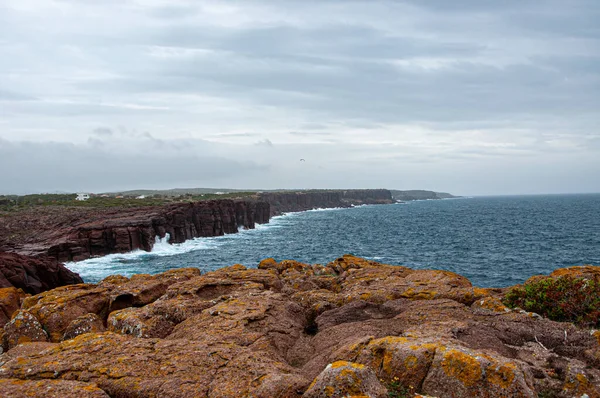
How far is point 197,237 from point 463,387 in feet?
287

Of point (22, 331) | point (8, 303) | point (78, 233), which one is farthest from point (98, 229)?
point (22, 331)

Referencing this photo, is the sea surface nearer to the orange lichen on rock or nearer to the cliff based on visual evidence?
the cliff

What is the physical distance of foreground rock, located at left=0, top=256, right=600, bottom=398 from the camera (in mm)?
6629

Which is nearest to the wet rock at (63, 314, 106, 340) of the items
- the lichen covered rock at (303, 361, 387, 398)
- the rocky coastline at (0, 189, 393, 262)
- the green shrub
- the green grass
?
the lichen covered rock at (303, 361, 387, 398)

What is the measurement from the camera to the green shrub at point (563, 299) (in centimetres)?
Answer: 1061

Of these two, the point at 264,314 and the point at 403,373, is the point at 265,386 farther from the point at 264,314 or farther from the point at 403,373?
the point at 264,314

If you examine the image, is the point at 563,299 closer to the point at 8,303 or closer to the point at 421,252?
the point at 8,303

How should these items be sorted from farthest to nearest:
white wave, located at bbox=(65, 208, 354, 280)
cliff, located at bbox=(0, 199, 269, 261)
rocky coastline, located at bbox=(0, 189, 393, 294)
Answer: cliff, located at bbox=(0, 199, 269, 261)
white wave, located at bbox=(65, 208, 354, 280)
rocky coastline, located at bbox=(0, 189, 393, 294)

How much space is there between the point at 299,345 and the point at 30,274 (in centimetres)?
2506

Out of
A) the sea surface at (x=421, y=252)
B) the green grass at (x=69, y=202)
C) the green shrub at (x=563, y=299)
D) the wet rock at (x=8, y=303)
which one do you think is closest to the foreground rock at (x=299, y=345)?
the wet rock at (x=8, y=303)

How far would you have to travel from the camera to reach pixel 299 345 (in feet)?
33.1

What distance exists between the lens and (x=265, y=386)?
6.66 meters

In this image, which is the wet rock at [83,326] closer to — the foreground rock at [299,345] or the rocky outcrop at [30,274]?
the foreground rock at [299,345]

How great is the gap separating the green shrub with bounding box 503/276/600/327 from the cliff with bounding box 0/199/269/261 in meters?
53.7
